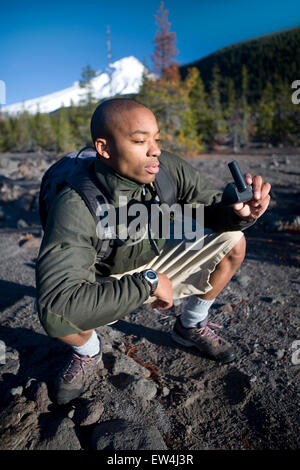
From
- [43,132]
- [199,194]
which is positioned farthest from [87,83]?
[199,194]

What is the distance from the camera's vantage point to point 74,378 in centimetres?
205

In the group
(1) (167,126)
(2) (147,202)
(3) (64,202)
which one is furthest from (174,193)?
(1) (167,126)

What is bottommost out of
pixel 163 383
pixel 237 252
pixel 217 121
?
pixel 163 383

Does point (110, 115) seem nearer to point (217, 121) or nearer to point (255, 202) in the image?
point (255, 202)

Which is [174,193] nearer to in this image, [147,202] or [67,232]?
[147,202]

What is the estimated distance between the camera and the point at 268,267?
3.97 metres

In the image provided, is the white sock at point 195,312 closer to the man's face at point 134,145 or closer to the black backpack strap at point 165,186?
the black backpack strap at point 165,186

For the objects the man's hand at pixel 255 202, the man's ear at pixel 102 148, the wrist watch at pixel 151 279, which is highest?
the man's ear at pixel 102 148

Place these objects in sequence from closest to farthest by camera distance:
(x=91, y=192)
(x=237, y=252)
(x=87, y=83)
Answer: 1. (x=91, y=192)
2. (x=237, y=252)
3. (x=87, y=83)

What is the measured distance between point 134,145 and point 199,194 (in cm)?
77

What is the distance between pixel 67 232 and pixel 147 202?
0.77 m

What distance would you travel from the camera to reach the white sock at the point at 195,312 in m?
2.52

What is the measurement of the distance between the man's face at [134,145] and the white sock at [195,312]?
45.4 inches

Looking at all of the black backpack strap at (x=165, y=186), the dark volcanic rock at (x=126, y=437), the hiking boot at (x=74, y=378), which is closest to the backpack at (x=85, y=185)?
the black backpack strap at (x=165, y=186)
